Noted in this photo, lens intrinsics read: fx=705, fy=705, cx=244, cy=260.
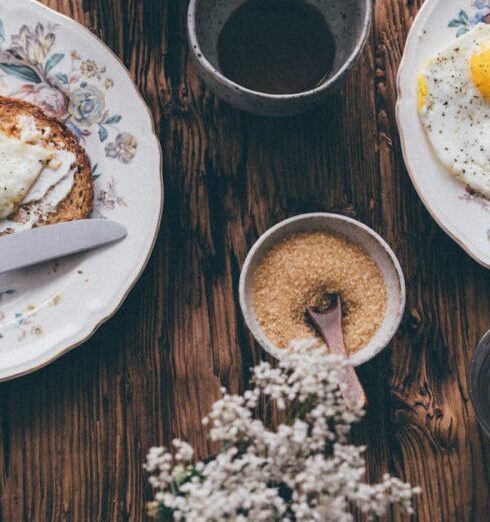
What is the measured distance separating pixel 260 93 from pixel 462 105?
0.42 metres

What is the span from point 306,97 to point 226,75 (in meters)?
0.21

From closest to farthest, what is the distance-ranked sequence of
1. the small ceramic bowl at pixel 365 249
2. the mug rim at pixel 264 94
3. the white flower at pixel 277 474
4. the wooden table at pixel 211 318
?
the white flower at pixel 277 474, the mug rim at pixel 264 94, the small ceramic bowl at pixel 365 249, the wooden table at pixel 211 318

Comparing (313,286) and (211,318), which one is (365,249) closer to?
(313,286)

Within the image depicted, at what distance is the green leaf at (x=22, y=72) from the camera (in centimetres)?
138

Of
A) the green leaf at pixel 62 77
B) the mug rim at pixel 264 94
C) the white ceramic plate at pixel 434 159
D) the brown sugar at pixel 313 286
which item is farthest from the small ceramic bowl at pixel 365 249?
the green leaf at pixel 62 77

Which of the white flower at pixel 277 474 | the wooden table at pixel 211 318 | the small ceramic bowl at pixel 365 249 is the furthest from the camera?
the wooden table at pixel 211 318

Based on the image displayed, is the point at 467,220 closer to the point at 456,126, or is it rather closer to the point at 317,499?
the point at 456,126

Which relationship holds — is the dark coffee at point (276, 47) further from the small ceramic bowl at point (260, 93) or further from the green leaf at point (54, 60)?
the green leaf at point (54, 60)

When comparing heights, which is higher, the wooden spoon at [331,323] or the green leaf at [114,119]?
the green leaf at [114,119]

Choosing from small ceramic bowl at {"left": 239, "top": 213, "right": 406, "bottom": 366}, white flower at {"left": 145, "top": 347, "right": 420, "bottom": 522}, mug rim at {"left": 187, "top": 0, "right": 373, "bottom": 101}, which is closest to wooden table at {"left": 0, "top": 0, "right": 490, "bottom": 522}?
small ceramic bowl at {"left": 239, "top": 213, "right": 406, "bottom": 366}

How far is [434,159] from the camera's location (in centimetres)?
136

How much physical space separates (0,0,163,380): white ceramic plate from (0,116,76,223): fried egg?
58mm

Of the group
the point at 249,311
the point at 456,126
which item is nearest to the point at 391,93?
the point at 456,126

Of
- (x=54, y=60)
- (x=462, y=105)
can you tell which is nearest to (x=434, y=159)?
(x=462, y=105)
